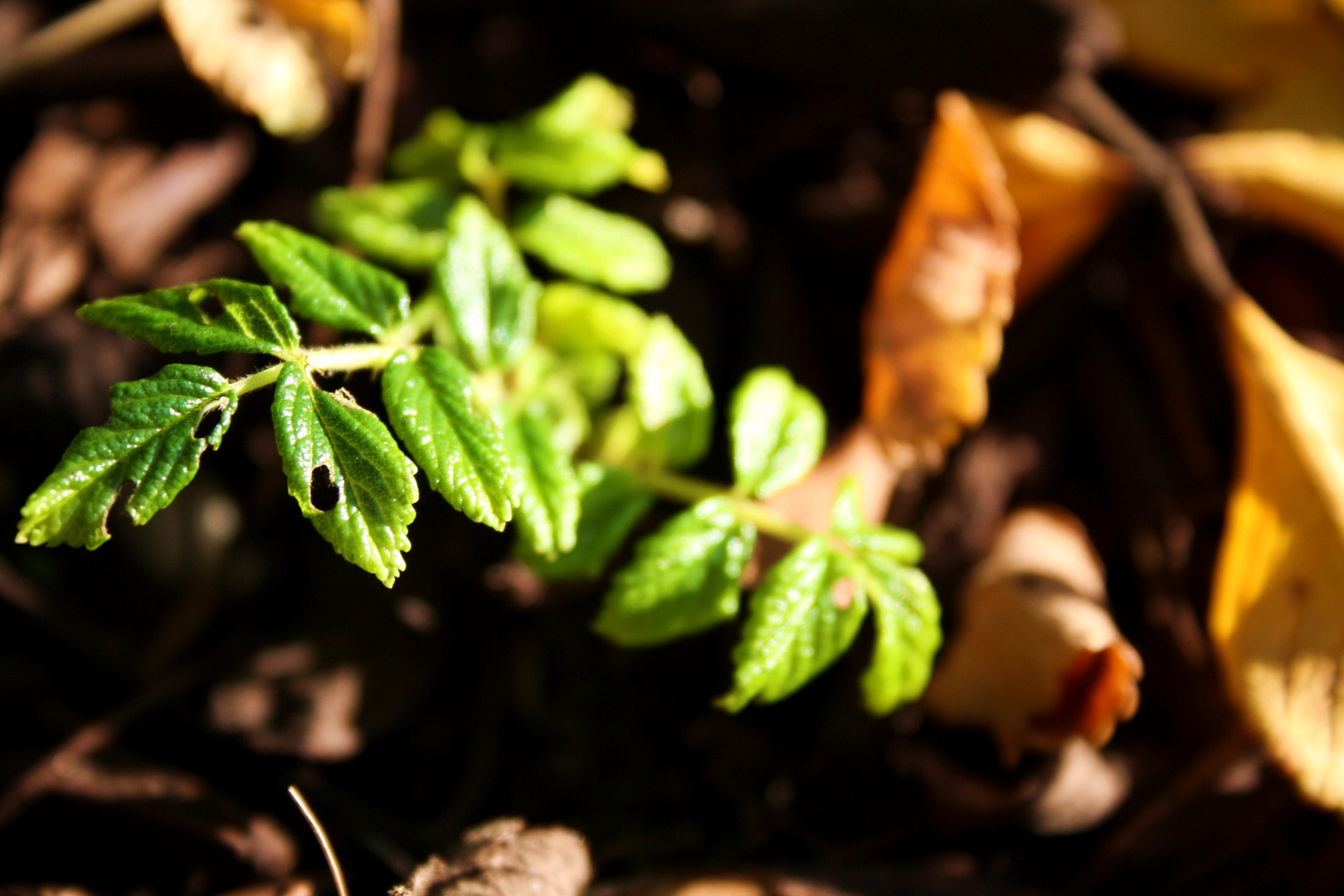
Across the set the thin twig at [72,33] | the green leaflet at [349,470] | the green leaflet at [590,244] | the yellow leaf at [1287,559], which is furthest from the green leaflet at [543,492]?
the thin twig at [72,33]

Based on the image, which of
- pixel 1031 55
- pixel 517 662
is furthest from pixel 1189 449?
pixel 517 662

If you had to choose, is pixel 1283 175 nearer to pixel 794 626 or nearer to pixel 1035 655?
pixel 1035 655

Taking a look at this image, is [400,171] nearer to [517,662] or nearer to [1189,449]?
[517,662]

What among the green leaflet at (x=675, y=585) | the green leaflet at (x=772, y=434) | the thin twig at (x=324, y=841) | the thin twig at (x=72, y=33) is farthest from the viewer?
the thin twig at (x=72, y=33)

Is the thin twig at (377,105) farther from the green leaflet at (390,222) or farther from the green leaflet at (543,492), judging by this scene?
the green leaflet at (543,492)

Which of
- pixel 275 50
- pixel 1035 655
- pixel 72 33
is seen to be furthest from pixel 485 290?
pixel 72 33
